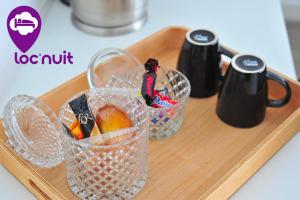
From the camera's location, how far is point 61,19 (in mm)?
1115

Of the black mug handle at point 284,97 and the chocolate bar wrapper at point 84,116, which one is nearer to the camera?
the chocolate bar wrapper at point 84,116

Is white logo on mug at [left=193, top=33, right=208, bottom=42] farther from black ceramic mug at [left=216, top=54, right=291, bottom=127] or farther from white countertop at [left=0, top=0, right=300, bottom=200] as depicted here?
white countertop at [left=0, top=0, right=300, bottom=200]

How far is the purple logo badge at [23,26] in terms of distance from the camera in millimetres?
886

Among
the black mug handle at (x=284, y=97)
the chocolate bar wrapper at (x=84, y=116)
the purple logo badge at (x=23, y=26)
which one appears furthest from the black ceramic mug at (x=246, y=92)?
the purple logo badge at (x=23, y=26)

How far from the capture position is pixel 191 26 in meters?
1.10

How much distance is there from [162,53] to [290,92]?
296 millimetres

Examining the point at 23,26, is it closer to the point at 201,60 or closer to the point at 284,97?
the point at 201,60

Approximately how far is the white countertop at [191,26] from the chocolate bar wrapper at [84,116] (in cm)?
14

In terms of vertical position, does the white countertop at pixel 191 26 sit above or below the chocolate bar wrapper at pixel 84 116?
below

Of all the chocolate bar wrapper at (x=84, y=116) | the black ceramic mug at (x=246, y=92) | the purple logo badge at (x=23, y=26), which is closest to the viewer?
the chocolate bar wrapper at (x=84, y=116)

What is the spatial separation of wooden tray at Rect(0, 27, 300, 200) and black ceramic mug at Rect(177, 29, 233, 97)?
0.03 m

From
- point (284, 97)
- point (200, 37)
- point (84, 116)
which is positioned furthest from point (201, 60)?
point (84, 116)

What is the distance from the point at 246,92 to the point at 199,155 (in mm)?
128

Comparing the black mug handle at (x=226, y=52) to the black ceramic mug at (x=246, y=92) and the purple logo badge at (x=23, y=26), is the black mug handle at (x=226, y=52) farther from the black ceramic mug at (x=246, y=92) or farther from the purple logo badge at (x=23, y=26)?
the purple logo badge at (x=23, y=26)
